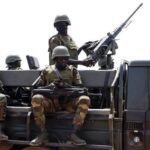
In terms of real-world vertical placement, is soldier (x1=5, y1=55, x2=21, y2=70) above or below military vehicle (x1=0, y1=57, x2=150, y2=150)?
above

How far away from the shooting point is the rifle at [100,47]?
698cm

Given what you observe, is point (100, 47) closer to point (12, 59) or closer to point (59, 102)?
point (12, 59)

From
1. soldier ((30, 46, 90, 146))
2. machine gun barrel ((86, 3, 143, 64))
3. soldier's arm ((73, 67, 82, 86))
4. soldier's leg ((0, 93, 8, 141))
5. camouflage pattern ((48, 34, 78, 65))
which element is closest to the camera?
soldier ((30, 46, 90, 146))

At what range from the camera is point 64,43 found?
6.82 meters

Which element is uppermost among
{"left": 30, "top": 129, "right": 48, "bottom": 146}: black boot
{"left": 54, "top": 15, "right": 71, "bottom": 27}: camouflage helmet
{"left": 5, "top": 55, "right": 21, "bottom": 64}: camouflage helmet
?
{"left": 54, "top": 15, "right": 71, "bottom": 27}: camouflage helmet

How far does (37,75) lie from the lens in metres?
5.94

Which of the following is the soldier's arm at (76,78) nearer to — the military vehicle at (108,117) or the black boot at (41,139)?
the military vehicle at (108,117)

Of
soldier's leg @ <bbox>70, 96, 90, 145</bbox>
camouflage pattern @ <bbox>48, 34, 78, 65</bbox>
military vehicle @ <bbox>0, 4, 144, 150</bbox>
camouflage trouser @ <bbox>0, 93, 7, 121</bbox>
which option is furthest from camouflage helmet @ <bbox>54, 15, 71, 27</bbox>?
soldier's leg @ <bbox>70, 96, 90, 145</bbox>

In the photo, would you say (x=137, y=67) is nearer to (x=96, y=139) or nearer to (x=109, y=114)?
(x=109, y=114)

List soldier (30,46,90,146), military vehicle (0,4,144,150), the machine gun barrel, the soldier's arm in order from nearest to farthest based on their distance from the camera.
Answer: military vehicle (0,4,144,150) → soldier (30,46,90,146) → the soldier's arm → the machine gun barrel

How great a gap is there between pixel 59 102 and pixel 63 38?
1677mm

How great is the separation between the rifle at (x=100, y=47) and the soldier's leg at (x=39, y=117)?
1622 mm

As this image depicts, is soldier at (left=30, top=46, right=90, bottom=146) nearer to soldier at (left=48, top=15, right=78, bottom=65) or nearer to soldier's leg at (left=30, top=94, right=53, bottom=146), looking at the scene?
soldier's leg at (left=30, top=94, right=53, bottom=146)

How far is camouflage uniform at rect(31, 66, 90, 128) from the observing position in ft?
16.8
